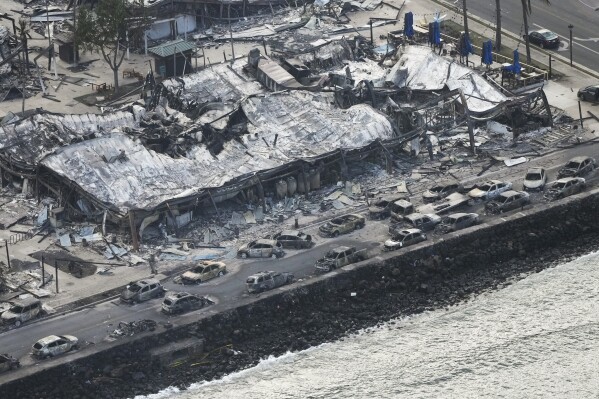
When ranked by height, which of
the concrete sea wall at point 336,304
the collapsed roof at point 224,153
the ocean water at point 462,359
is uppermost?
the collapsed roof at point 224,153

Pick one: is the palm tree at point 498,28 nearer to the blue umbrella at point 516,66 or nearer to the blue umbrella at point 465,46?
the blue umbrella at point 465,46

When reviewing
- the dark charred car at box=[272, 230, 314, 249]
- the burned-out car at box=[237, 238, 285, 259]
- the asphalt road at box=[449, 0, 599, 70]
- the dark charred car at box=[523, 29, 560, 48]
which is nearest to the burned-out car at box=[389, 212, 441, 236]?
the dark charred car at box=[272, 230, 314, 249]

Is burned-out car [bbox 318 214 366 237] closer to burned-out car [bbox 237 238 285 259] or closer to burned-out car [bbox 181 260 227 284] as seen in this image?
burned-out car [bbox 237 238 285 259]

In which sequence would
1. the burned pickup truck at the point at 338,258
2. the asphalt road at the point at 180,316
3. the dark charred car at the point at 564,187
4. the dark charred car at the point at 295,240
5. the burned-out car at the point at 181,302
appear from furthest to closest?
the dark charred car at the point at 564,187 → the dark charred car at the point at 295,240 → the burned pickup truck at the point at 338,258 → the burned-out car at the point at 181,302 → the asphalt road at the point at 180,316

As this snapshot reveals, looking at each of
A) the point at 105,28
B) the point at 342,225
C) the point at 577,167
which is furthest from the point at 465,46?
the point at 342,225

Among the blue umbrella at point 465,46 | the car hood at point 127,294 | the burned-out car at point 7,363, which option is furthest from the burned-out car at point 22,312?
the blue umbrella at point 465,46

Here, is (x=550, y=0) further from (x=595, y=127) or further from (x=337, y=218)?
(x=337, y=218)

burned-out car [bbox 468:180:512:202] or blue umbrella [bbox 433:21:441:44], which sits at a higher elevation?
blue umbrella [bbox 433:21:441:44]
